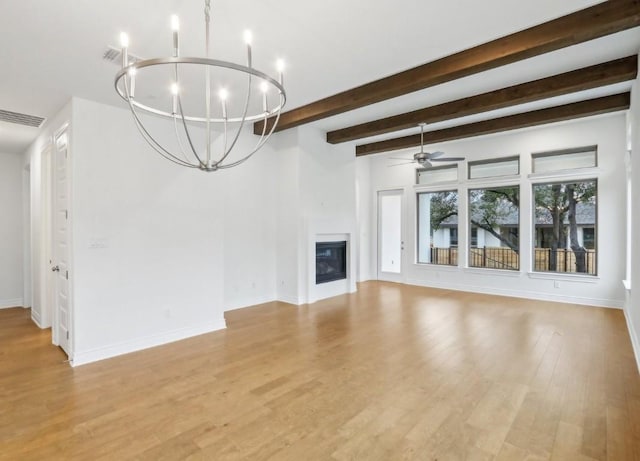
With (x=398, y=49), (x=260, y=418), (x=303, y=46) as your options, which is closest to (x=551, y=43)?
(x=398, y=49)

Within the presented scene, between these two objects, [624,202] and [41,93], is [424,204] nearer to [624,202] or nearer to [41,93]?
[624,202]

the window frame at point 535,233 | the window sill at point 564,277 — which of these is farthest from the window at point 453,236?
the window sill at point 564,277

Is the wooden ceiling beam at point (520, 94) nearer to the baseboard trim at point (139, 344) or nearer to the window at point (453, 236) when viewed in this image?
the window at point (453, 236)

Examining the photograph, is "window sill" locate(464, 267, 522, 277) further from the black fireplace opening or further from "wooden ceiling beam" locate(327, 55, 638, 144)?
"wooden ceiling beam" locate(327, 55, 638, 144)

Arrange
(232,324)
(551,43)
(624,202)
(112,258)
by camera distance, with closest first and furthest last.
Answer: (551,43), (112,258), (232,324), (624,202)

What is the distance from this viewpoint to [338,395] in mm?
2947

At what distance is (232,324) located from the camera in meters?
5.07

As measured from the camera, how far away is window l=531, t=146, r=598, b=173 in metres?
6.24

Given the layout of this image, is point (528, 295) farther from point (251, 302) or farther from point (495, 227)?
point (251, 302)

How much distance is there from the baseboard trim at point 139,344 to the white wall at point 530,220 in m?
5.47

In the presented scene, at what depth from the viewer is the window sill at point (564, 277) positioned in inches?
242

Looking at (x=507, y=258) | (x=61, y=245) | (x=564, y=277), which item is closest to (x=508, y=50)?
(x=564, y=277)

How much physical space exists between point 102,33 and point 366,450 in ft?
12.2

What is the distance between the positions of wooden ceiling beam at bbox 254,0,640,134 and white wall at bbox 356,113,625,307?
4137 millimetres
